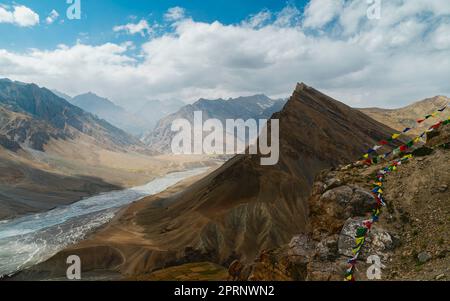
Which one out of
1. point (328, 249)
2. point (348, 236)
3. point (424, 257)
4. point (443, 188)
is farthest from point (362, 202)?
point (424, 257)

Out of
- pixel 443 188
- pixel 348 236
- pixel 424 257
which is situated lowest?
pixel 424 257

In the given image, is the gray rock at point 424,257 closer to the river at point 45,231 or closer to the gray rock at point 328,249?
the gray rock at point 328,249

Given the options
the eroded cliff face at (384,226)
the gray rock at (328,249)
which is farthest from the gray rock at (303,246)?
the gray rock at (328,249)

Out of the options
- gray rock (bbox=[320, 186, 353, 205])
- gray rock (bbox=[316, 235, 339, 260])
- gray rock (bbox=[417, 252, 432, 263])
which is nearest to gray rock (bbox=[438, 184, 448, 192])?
gray rock (bbox=[417, 252, 432, 263])

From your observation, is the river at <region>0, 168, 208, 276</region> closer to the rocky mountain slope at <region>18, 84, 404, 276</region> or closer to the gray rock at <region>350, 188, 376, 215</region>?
the rocky mountain slope at <region>18, 84, 404, 276</region>

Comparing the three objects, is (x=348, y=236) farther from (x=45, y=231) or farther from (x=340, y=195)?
(x=45, y=231)

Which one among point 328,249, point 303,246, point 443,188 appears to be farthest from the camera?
point 303,246
